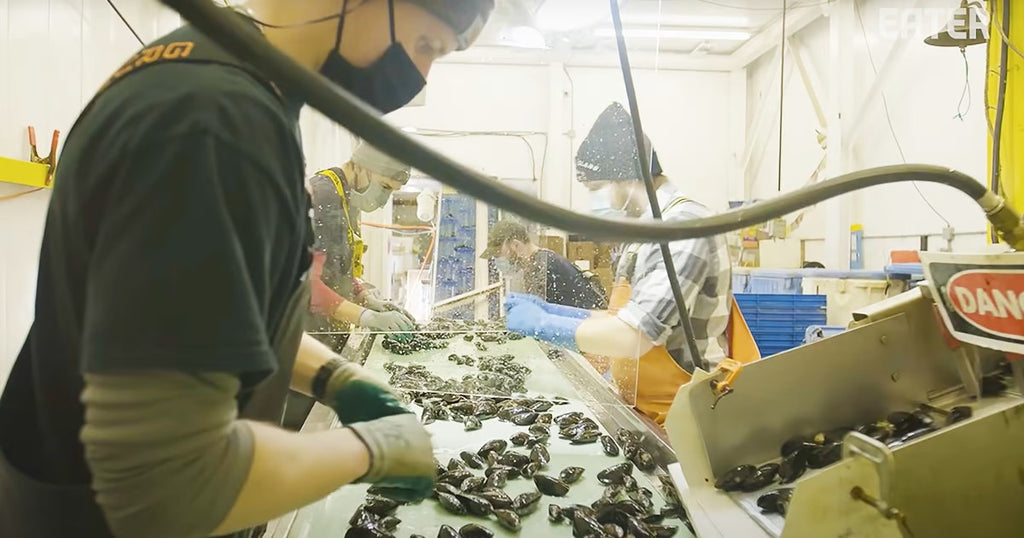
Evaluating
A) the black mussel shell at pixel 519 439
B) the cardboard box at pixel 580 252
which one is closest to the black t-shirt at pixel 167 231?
the black mussel shell at pixel 519 439

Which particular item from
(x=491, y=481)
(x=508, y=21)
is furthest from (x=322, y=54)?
(x=491, y=481)

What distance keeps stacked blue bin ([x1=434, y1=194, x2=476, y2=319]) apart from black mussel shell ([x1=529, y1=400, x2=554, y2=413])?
2.86ft

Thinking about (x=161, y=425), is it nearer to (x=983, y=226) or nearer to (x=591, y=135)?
(x=591, y=135)

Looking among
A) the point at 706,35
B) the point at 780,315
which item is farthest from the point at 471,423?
the point at 706,35

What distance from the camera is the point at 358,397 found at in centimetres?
94

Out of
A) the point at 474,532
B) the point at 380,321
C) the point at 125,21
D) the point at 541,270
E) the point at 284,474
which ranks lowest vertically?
the point at 474,532

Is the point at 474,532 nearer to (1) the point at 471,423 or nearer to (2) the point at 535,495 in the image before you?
(2) the point at 535,495

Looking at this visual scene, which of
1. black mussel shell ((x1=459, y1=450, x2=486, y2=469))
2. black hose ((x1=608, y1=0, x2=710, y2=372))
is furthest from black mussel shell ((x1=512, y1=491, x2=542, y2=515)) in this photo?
black hose ((x1=608, y1=0, x2=710, y2=372))

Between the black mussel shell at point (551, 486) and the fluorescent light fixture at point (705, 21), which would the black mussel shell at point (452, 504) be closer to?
the black mussel shell at point (551, 486)

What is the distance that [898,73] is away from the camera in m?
4.78

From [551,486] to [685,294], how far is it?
0.85m

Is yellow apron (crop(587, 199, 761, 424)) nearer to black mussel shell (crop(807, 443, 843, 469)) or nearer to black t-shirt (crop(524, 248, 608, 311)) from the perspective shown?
black t-shirt (crop(524, 248, 608, 311))

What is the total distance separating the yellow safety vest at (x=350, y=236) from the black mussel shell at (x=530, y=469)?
144cm

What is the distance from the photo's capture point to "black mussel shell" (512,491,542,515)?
124 cm
